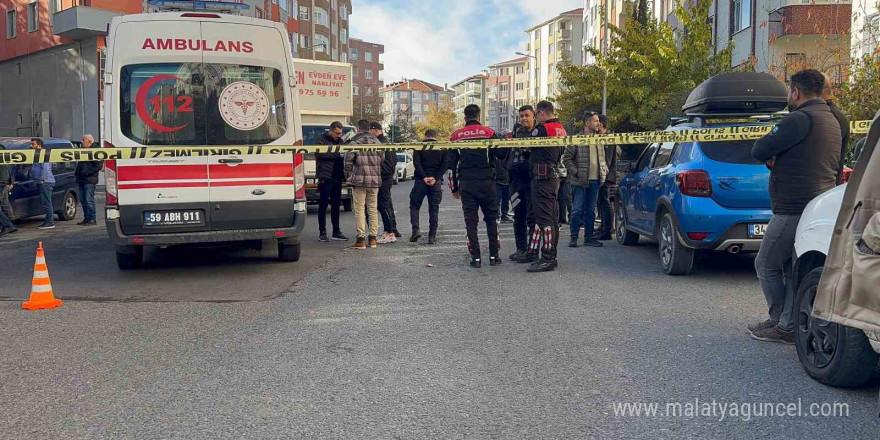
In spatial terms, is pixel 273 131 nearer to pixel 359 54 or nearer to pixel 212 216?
pixel 212 216

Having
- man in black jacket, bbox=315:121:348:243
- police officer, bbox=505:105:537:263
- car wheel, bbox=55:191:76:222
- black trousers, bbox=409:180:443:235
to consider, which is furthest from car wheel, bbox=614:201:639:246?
car wheel, bbox=55:191:76:222

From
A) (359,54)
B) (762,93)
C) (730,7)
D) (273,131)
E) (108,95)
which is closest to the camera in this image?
(108,95)

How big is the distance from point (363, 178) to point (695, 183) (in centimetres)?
486

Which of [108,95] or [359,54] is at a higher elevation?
[359,54]

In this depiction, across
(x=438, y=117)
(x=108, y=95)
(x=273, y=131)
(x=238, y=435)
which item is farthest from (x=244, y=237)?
(x=438, y=117)

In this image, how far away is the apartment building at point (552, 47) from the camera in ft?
297

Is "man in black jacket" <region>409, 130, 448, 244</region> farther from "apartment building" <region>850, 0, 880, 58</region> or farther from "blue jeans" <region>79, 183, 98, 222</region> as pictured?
"apartment building" <region>850, 0, 880, 58</region>

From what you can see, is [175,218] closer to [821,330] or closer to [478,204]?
[478,204]

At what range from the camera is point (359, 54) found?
12312cm

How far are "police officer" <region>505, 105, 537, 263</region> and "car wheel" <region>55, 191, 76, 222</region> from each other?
34.2 feet

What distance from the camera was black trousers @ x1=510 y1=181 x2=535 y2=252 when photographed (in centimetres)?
1017

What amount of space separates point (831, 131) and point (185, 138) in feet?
21.1

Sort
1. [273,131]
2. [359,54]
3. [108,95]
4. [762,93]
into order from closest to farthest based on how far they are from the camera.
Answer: [108,95] → [273,131] → [762,93] → [359,54]

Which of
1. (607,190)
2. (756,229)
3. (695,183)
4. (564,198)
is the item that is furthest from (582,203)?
(756,229)
